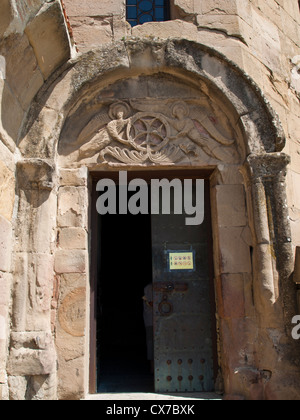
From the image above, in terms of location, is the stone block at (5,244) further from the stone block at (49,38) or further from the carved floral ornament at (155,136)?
the stone block at (49,38)

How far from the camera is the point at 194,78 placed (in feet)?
14.4

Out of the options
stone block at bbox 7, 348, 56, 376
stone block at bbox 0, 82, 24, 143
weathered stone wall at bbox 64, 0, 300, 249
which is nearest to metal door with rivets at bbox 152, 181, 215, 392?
weathered stone wall at bbox 64, 0, 300, 249

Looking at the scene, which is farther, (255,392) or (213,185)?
(213,185)

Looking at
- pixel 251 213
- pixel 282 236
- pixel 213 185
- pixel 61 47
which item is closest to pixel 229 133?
pixel 213 185

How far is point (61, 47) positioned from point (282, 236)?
9.61 feet

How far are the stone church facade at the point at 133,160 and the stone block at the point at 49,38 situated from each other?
1cm

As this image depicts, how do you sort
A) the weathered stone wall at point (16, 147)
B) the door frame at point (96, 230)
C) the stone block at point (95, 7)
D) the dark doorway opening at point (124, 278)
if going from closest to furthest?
1. the weathered stone wall at point (16, 147)
2. the door frame at point (96, 230)
3. the stone block at point (95, 7)
4. the dark doorway opening at point (124, 278)

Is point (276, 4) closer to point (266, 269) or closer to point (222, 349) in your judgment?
point (266, 269)

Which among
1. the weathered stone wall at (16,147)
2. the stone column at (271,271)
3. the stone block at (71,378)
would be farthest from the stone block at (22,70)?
the stone block at (71,378)

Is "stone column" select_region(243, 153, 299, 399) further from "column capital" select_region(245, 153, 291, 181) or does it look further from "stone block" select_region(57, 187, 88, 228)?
"stone block" select_region(57, 187, 88, 228)

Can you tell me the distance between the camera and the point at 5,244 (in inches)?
144

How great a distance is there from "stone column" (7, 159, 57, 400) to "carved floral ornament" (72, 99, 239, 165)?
61 cm

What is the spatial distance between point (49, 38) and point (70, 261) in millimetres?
2217

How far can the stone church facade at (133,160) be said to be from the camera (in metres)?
3.70
